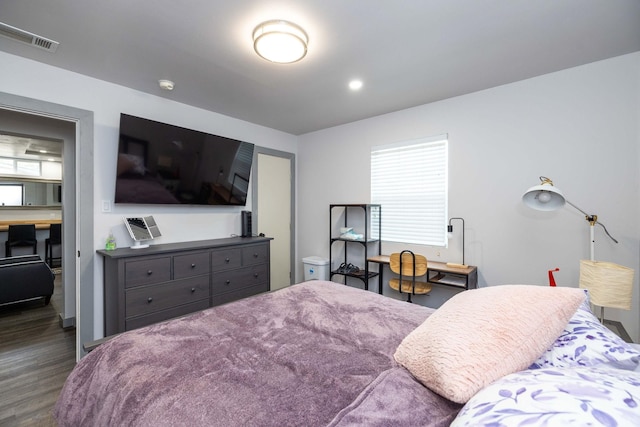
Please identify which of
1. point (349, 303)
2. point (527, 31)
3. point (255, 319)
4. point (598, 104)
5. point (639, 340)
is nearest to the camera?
point (255, 319)

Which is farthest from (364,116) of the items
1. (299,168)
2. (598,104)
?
(598,104)

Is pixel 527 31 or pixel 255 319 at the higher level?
pixel 527 31

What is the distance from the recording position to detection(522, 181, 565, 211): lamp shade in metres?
1.94

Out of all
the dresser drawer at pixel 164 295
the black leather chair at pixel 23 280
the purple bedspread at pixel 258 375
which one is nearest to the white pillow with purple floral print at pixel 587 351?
the purple bedspread at pixel 258 375

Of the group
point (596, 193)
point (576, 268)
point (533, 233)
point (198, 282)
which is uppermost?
point (596, 193)

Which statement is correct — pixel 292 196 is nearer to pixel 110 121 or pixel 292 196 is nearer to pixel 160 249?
pixel 160 249

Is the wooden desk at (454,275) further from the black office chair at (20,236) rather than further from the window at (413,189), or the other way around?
the black office chair at (20,236)

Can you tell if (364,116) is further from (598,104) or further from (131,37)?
(131,37)

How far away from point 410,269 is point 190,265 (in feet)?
7.26

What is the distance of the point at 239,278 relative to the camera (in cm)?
307

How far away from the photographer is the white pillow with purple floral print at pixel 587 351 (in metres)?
0.81

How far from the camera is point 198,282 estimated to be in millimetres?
2711

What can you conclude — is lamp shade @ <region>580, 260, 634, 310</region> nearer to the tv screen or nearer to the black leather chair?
the tv screen

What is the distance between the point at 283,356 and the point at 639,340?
2.82 meters
